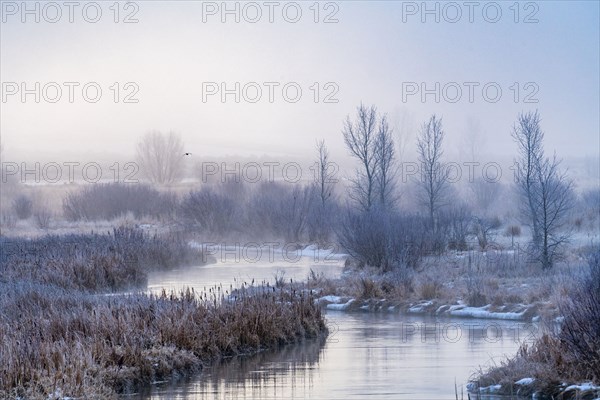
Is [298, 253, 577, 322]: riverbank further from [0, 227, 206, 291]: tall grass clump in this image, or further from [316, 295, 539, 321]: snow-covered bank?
[0, 227, 206, 291]: tall grass clump

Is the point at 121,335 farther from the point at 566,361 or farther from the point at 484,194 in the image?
the point at 484,194

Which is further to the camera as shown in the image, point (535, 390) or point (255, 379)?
point (255, 379)

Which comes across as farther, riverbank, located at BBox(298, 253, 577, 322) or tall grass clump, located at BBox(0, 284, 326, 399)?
riverbank, located at BBox(298, 253, 577, 322)

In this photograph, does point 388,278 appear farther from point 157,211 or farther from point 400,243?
point 157,211

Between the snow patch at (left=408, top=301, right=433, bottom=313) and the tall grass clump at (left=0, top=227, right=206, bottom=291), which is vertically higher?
the tall grass clump at (left=0, top=227, right=206, bottom=291)

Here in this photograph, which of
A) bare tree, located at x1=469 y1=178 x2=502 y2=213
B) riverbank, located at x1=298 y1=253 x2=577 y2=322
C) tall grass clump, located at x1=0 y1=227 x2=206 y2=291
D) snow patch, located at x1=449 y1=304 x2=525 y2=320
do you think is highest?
bare tree, located at x1=469 y1=178 x2=502 y2=213

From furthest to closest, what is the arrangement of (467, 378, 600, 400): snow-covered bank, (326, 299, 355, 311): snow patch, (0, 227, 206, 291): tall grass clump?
(0, 227, 206, 291): tall grass clump, (326, 299, 355, 311): snow patch, (467, 378, 600, 400): snow-covered bank

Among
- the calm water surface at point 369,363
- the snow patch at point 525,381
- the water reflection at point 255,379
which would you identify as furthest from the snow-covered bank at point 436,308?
the snow patch at point 525,381

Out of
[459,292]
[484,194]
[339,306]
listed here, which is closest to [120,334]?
[339,306]

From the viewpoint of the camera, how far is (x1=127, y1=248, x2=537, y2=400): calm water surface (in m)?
14.8

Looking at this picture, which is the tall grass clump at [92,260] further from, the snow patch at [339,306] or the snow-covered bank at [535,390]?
the snow-covered bank at [535,390]

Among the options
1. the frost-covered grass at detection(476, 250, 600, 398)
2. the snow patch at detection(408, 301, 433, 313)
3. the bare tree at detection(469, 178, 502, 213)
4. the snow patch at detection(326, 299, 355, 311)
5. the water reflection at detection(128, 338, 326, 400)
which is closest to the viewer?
the frost-covered grass at detection(476, 250, 600, 398)

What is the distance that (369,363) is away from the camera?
674 inches

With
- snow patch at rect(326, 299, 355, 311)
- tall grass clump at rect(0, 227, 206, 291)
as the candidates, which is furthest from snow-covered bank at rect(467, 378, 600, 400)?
tall grass clump at rect(0, 227, 206, 291)
